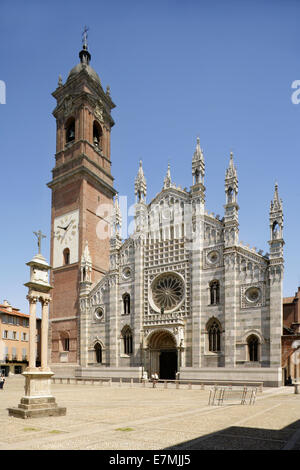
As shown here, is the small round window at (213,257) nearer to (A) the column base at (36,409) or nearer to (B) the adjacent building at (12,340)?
(A) the column base at (36,409)

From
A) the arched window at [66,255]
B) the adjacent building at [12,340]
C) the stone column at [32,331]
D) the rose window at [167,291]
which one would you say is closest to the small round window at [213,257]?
the rose window at [167,291]

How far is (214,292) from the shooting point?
3800 centimetres

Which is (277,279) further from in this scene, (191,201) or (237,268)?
(191,201)

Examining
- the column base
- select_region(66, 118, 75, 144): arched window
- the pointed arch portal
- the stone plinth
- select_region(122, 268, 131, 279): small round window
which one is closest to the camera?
the column base

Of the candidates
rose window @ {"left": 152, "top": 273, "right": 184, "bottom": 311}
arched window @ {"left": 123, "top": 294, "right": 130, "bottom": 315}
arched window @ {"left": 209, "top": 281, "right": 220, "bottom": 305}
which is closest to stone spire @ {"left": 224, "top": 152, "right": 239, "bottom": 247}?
arched window @ {"left": 209, "top": 281, "right": 220, "bottom": 305}

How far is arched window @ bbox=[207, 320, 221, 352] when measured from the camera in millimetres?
37000

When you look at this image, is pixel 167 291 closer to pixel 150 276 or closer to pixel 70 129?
pixel 150 276

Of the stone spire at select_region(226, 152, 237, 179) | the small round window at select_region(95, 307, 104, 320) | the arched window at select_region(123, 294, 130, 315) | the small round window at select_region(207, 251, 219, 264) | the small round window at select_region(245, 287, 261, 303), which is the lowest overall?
the small round window at select_region(95, 307, 104, 320)

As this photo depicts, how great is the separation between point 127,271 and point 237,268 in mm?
13120

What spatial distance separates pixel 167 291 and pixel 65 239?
16241 mm

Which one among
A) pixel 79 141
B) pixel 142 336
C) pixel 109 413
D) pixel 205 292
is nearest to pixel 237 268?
pixel 205 292

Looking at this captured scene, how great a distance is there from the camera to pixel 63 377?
154ft

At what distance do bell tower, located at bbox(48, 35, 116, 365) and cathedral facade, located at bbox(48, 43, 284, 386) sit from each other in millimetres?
134

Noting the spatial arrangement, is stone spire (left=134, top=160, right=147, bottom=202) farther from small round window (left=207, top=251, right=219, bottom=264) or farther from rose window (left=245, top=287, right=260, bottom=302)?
rose window (left=245, top=287, right=260, bottom=302)
